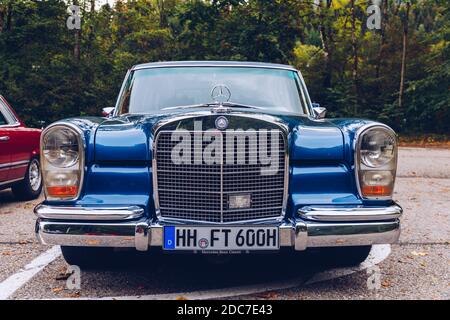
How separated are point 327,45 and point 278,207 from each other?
24.1m

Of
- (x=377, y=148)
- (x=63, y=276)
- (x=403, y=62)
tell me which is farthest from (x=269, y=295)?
(x=403, y=62)

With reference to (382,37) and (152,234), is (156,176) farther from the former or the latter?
(382,37)

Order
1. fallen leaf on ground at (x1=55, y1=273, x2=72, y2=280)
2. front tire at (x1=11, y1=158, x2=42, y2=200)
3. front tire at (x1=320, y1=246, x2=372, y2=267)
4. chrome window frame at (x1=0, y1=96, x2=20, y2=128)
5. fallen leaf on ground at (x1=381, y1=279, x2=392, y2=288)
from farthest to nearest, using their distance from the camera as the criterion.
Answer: front tire at (x1=11, y1=158, x2=42, y2=200)
chrome window frame at (x1=0, y1=96, x2=20, y2=128)
front tire at (x1=320, y1=246, x2=372, y2=267)
fallen leaf on ground at (x1=55, y1=273, x2=72, y2=280)
fallen leaf on ground at (x1=381, y1=279, x2=392, y2=288)

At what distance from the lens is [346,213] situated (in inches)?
138

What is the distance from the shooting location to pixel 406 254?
4871 millimetres

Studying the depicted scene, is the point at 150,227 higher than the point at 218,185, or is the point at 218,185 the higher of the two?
the point at 218,185

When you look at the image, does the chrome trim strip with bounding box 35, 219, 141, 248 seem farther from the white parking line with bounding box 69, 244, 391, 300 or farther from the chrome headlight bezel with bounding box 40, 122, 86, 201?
the white parking line with bounding box 69, 244, 391, 300

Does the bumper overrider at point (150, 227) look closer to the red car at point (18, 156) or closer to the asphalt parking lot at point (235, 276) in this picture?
the asphalt parking lot at point (235, 276)

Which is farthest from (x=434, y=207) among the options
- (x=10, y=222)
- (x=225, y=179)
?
(x=10, y=222)

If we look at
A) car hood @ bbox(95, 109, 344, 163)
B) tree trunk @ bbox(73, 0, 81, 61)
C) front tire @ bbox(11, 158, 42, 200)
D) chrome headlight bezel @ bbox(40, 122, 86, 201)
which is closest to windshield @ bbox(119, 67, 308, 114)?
car hood @ bbox(95, 109, 344, 163)

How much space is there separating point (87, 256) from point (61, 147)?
928 millimetres

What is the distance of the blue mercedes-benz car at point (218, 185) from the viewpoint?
341cm

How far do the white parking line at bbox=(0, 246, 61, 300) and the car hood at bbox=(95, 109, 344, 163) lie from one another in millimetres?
1055

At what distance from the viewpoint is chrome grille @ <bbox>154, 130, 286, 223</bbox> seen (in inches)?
138
